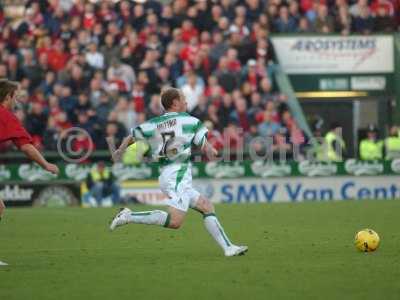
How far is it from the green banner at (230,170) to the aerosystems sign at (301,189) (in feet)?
0.43

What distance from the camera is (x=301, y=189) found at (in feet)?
74.5

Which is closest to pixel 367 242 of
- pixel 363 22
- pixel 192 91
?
pixel 192 91

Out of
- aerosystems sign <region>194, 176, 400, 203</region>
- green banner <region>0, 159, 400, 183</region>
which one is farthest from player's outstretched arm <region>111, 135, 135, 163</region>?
aerosystems sign <region>194, 176, 400, 203</region>

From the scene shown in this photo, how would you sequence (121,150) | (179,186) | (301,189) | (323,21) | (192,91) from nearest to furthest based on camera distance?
(121,150)
(179,186)
(301,189)
(192,91)
(323,21)

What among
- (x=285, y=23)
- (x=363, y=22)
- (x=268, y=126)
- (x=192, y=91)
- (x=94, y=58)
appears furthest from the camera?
(x=363, y=22)

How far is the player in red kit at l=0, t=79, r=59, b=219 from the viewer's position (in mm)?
10703

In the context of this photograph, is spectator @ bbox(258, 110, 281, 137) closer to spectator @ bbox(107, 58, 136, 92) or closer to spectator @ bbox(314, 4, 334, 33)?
spectator @ bbox(107, 58, 136, 92)

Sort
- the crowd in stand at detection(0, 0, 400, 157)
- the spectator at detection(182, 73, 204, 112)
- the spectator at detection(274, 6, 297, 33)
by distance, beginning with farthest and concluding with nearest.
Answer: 1. the spectator at detection(274, 6, 297, 33)
2. the spectator at detection(182, 73, 204, 112)
3. the crowd in stand at detection(0, 0, 400, 157)

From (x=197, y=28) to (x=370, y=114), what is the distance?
5127mm

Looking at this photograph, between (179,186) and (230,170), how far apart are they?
11.2m

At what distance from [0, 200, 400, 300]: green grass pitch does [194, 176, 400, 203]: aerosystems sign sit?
4454 mm

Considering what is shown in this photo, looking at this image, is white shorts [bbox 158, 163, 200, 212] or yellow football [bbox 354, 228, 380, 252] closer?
white shorts [bbox 158, 163, 200, 212]

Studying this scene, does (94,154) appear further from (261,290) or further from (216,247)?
(261,290)

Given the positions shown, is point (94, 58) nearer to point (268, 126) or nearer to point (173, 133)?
point (268, 126)
